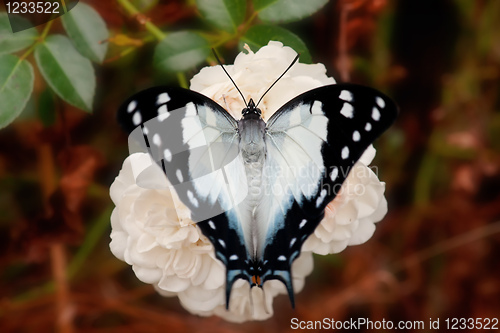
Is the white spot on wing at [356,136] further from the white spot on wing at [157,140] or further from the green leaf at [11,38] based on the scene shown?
the green leaf at [11,38]

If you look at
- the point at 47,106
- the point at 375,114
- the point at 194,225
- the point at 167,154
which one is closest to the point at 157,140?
the point at 167,154

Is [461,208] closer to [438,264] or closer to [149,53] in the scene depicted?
[438,264]

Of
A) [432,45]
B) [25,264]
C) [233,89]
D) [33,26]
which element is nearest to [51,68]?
[33,26]

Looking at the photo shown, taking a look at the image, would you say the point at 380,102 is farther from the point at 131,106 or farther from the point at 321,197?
the point at 131,106

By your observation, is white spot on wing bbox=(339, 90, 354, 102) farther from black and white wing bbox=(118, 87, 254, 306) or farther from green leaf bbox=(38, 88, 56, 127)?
green leaf bbox=(38, 88, 56, 127)

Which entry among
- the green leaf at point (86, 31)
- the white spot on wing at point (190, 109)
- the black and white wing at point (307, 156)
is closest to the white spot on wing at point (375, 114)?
the black and white wing at point (307, 156)

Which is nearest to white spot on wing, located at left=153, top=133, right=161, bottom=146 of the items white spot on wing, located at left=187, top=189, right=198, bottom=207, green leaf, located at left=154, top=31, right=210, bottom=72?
white spot on wing, located at left=187, top=189, right=198, bottom=207
